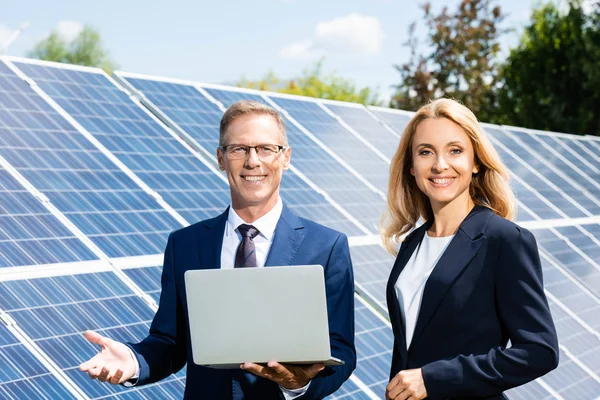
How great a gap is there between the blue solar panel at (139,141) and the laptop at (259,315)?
15.3 feet

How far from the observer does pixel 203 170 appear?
9.98 m

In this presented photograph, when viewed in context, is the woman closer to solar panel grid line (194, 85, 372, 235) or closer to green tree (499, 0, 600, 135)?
solar panel grid line (194, 85, 372, 235)

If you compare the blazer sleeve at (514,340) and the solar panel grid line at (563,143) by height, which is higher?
the blazer sleeve at (514,340)

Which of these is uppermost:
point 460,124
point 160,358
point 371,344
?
point 460,124

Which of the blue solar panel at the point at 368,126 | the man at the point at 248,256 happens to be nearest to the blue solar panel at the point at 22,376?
the man at the point at 248,256

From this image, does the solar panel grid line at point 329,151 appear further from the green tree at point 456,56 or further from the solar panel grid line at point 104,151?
the green tree at point 456,56

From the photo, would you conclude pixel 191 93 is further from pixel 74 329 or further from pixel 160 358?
pixel 160 358

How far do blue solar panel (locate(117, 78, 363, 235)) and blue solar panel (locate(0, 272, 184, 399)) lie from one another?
3.05m

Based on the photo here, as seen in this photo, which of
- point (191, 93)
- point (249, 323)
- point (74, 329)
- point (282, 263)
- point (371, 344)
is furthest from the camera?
point (191, 93)

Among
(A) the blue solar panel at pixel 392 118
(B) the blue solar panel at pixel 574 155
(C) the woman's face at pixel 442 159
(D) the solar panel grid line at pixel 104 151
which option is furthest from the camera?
(B) the blue solar panel at pixel 574 155

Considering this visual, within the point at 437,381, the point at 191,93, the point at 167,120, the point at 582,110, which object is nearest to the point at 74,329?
the point at 437,381

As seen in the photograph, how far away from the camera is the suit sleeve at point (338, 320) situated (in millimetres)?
4617

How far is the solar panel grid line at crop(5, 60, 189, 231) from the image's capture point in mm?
8977

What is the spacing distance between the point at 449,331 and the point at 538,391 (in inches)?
205
